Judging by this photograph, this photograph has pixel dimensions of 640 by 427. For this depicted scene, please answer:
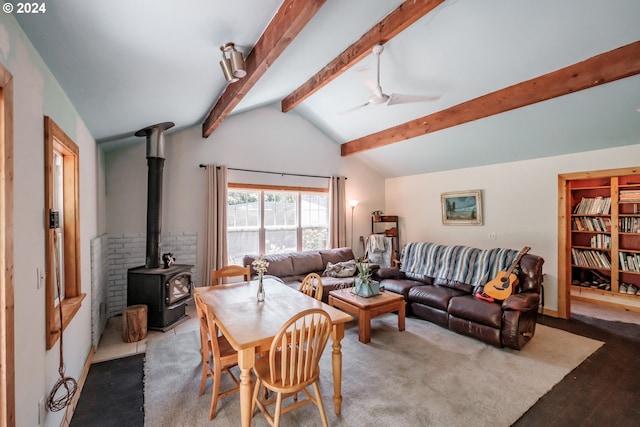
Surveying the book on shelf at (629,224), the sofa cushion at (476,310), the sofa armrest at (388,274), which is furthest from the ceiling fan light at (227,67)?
the book on shelf at (629,224)

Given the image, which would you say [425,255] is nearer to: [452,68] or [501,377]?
[501,377]

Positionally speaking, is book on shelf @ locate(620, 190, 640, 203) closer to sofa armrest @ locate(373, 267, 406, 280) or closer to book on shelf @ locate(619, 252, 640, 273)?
book on shelf @ locate(619, 252, 640, 273)

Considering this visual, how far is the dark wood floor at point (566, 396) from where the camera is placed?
218 centimetres

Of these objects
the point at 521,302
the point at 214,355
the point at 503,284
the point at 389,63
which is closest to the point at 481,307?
the point at 521,302

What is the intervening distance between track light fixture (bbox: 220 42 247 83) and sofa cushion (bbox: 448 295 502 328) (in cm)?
346

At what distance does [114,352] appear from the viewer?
10.4ft

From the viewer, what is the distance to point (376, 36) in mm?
3078

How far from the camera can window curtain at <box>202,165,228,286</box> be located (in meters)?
4.83

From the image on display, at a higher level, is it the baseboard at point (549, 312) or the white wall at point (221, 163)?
the white wall at point (221, 163)

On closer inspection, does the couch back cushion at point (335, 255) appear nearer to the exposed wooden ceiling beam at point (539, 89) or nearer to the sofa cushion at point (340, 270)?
the sofa cushion at point (340, 270)

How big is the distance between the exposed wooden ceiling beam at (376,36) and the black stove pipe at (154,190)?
2154 millimetres

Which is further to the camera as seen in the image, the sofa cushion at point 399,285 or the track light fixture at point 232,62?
the sofa cushion at point 399,285

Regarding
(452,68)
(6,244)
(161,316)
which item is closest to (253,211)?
(161,316)

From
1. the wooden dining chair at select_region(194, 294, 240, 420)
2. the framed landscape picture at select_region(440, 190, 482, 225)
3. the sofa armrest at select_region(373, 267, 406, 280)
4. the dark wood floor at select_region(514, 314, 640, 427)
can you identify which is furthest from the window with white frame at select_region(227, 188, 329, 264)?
the dark wood floor at select_region(514, 314, 640, 427)
